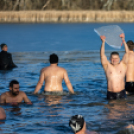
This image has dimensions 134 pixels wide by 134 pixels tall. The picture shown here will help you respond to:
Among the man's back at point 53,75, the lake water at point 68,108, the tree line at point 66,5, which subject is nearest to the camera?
the lake water at point 68,108

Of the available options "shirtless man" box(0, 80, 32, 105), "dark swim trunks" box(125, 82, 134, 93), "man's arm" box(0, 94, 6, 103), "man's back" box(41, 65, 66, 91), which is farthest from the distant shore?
"man's arm" box(0, 94, 6, 103)

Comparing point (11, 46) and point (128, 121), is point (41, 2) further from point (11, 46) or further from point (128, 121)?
point (128, 121)

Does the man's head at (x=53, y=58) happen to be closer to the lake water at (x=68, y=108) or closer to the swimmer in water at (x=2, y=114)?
the lake water at (x=68, y=108)

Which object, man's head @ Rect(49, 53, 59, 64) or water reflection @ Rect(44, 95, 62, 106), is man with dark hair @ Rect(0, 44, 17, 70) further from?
man's head @ Rect(49, 53, 59, 64)

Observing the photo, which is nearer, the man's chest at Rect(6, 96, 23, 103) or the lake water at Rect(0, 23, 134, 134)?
the lake water at Rect(0, 23, 134, 134)

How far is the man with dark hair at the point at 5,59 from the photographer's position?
9.73 meters

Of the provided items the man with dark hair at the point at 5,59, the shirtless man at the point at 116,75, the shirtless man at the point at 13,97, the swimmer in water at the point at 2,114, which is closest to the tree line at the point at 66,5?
the man with dark hair at the point at 5,59

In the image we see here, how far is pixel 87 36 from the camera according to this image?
2202 centimetres

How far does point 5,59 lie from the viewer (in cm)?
986

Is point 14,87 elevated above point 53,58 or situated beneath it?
situated beneath

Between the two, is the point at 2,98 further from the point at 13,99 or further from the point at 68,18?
the point at 68,18

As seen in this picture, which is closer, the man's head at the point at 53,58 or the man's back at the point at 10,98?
the man's back at the point at 10,98

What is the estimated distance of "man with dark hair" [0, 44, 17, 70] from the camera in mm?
9727

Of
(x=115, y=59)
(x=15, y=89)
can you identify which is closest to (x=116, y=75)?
(x=115, y=59)
